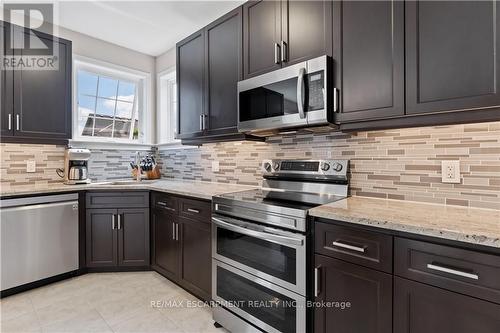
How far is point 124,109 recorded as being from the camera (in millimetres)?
3660

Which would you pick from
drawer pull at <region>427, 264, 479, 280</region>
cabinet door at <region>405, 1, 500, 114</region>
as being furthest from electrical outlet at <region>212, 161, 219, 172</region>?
drawer pull at <region>427, 264, 479, 280</region>

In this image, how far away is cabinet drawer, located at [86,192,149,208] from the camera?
2695 millimetres

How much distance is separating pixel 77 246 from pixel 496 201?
328 centimetres

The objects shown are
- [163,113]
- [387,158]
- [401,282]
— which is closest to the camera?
[401,282]

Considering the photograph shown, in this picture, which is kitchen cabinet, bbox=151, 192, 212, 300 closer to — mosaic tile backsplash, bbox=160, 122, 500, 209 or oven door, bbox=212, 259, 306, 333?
oven door, bbox=212, 259, 306, 333

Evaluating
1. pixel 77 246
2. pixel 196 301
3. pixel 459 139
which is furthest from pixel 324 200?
pixel 77 246

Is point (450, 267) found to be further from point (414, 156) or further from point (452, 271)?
point (414, 156)

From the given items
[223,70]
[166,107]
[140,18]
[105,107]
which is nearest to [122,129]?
[105,107]

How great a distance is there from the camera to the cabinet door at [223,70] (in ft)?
7.29

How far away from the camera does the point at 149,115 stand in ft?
12.3

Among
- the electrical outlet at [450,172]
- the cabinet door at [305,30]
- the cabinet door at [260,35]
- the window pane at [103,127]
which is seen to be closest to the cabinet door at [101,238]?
the window pane at [103,127]

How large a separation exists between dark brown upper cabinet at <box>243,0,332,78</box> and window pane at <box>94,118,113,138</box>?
2272mm

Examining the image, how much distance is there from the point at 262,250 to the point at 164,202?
1.28 metres

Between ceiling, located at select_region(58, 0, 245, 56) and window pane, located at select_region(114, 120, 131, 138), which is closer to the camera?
ceiling, located at select_region(58, 0, 245, 56)
